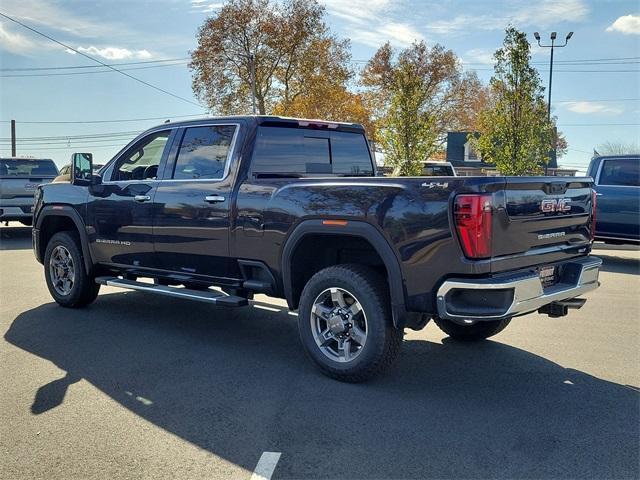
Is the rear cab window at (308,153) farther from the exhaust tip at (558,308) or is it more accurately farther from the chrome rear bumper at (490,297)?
the exhaust tip at (558,308)

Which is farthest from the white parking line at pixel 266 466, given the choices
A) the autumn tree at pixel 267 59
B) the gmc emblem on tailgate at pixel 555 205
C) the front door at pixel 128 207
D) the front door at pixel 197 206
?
the autumn tree at pixel 267 59

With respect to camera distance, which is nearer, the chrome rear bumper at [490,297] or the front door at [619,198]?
the chrome rear bumper at [490,297]

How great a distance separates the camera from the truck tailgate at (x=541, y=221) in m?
4.01

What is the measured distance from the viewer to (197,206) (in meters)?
5.50

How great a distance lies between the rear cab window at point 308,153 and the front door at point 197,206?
299mm

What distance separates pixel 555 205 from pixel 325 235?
172 centimetres

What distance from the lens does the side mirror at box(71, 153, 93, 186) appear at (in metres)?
6.43

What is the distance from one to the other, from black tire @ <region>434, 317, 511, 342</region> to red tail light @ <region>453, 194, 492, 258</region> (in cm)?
171

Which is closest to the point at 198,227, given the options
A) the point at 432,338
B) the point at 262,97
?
the point at 432,338

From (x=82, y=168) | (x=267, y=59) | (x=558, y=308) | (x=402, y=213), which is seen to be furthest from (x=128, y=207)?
(x=267, y=59)

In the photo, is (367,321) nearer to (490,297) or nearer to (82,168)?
(490,297)

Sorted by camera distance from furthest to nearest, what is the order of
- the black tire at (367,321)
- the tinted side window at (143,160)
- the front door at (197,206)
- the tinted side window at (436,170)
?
the tinted side window at (436,170)
the tinted side window at (143,160)
the front door at (197,206)
the black tire at (367,321)

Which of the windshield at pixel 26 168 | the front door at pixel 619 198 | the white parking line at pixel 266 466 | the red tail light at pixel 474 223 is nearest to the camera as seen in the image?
the white parking line at pixel 266 466

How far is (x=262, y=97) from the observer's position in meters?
40.8
